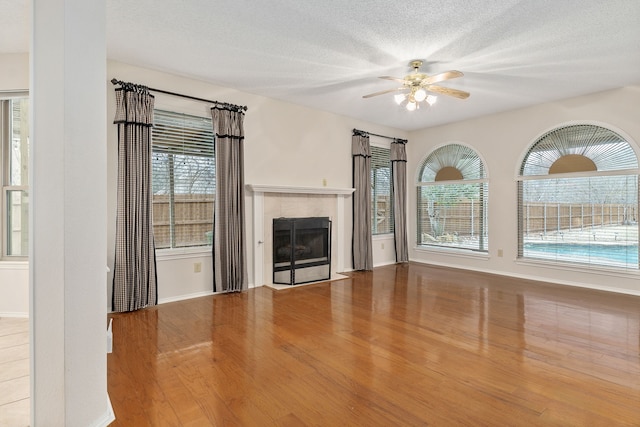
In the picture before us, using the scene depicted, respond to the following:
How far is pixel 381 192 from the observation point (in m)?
6.95

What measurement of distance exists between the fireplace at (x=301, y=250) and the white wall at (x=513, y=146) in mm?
2552

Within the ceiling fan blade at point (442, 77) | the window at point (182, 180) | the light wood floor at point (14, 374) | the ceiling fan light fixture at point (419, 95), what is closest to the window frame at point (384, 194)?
the ceiling fan light fixture at point (419, 95)

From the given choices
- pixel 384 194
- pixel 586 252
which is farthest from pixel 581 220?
pixel 384 194

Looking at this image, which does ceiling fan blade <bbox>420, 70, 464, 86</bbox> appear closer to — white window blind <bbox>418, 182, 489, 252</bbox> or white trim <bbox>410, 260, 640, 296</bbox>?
white window blind <bbox>418, 182, 489, 252</bbox>

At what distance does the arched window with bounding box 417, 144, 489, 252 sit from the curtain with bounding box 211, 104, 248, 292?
13.3 feet

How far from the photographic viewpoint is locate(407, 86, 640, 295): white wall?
4.79 metres

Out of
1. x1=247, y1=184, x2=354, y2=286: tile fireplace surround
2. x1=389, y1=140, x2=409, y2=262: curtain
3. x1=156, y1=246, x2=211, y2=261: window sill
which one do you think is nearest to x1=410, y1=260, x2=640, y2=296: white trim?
x1=389, y1=140, x2=409, y2=262: curtain

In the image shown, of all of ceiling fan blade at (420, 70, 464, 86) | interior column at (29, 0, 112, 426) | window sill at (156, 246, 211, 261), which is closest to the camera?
interior column at (29, 0, 112, 426)

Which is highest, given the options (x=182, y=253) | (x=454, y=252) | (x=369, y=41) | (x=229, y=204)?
(x=369, y=41)

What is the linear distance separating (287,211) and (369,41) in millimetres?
2704

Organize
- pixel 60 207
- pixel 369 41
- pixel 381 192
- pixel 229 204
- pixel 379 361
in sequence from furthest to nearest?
pixel 381 192
pixel 229 204
pixel 369 41
pixel 379 361
pixel 60 207

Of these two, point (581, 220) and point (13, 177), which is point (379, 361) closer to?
point (13, 177)

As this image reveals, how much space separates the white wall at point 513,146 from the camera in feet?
15.7

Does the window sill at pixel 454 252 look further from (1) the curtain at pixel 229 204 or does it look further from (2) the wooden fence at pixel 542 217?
(1) the curtain at pixel 229 204
